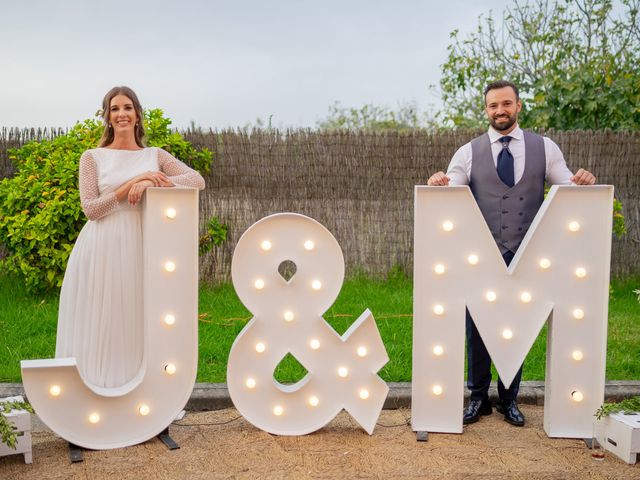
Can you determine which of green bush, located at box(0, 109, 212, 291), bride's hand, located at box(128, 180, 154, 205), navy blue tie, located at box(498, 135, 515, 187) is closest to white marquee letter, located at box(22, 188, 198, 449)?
bride's hand, located at box(128, 180, 154, 205)

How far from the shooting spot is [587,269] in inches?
158

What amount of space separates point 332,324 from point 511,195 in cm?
274

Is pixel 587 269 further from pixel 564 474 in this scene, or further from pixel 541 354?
pixel 541 354

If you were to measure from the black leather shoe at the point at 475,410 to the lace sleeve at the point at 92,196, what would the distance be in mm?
2528

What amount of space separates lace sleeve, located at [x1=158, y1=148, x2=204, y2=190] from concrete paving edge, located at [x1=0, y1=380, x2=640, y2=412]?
1499 millimetres

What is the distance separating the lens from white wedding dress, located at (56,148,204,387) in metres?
3.89

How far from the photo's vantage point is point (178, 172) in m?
4.19

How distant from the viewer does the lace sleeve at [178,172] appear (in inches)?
161

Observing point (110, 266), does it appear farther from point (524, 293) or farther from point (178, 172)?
point (524, 293)

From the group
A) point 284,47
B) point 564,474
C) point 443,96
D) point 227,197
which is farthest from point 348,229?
point 443,96

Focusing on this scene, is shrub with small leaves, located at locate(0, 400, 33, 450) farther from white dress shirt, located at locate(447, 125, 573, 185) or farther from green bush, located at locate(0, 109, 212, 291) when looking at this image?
green bush, located at locate(0, 109, 212, 291)

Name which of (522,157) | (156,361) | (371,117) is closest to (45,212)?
(156,361)

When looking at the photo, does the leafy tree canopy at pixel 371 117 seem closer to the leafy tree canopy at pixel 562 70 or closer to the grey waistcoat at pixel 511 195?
the leafy tree canopy at pixel 562 70

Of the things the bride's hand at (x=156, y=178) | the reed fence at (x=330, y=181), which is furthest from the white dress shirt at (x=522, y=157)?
the reed fence at (x=330, y=181)
